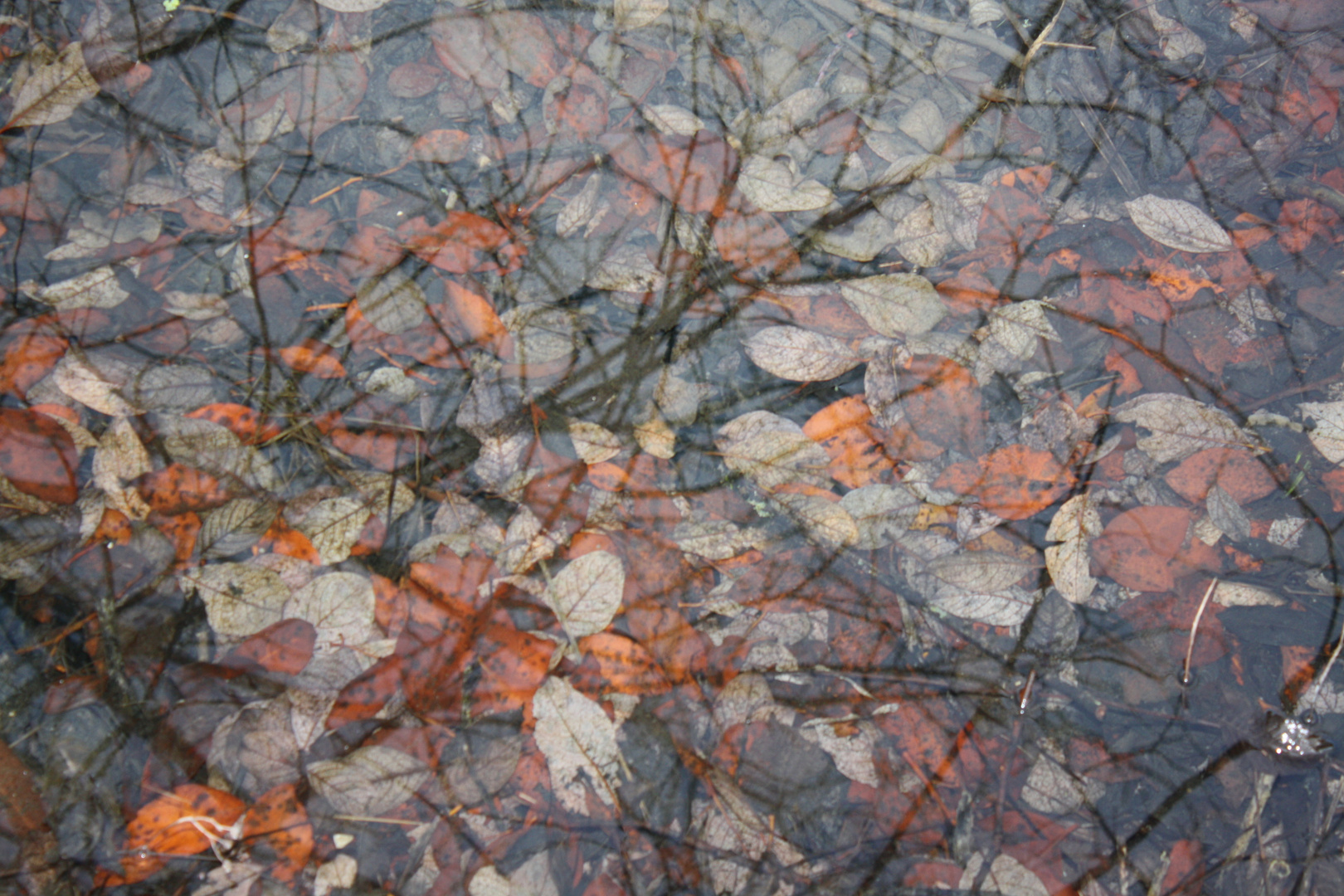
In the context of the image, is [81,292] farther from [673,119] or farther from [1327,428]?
[1327,428]

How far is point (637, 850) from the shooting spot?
5.08 ft

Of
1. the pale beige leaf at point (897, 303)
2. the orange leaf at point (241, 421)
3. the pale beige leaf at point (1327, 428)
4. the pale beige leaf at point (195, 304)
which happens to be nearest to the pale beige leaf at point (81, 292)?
the pale beige leaf at point (195, 304)

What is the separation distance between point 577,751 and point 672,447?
76 centimetres

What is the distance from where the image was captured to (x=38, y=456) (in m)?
1.72

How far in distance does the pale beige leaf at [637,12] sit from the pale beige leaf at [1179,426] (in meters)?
1.72

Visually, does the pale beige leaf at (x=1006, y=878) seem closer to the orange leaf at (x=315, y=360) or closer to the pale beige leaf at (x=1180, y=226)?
the pale beige leaf at (x=1180, y=226)

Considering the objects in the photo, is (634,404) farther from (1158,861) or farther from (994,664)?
(1158,861)

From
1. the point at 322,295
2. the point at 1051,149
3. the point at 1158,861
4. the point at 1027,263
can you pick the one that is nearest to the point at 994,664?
the point at 1158,861

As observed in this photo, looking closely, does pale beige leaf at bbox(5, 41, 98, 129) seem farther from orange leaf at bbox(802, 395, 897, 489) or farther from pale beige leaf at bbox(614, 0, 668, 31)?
orange leaf at bbox(802, 395, 897, 489)

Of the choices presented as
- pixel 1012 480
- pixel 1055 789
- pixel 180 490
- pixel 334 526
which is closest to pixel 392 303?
pixel 334 526

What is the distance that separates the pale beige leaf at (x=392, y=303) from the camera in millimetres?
1817

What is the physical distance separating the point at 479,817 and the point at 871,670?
3.25 ft

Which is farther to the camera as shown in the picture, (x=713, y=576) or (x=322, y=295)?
(x=322, y=295)

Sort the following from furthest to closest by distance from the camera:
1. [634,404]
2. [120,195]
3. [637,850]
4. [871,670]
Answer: [120,195] < [634,404] < [871,670] < [637,850]
